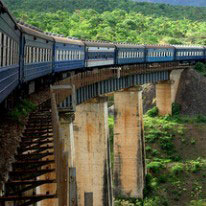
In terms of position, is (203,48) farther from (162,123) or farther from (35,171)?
(35,171)

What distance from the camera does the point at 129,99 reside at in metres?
49.2

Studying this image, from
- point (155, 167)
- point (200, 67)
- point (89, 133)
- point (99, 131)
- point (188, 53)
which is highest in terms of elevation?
point (188, 53)

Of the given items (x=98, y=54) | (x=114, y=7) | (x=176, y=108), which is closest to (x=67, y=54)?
(x=98, y=54)

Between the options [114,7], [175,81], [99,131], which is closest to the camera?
[99,131]

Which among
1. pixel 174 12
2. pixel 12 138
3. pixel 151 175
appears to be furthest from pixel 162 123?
pixel 174 12

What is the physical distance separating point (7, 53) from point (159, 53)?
4846 cm

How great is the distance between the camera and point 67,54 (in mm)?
34094

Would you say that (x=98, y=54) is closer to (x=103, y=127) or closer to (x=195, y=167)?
(x=103, y=127)

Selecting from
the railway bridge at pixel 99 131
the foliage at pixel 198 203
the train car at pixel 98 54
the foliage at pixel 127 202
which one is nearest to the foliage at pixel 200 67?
the railway bridge at pixel 99 131

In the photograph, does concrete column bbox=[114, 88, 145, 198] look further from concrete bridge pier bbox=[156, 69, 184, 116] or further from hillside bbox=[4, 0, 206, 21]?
hillside bbox=[4, 0, 206, 21]

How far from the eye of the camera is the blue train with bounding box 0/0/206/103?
48.0 feet

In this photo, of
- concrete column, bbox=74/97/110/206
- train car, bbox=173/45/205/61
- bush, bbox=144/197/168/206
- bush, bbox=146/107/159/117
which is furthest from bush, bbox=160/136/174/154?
concrete column, bbox=74/97/110/206

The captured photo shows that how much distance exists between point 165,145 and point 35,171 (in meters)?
47.3

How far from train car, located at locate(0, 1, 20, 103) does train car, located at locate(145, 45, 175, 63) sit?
132 ft
